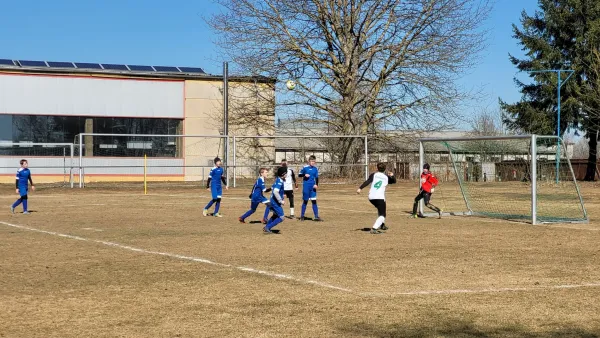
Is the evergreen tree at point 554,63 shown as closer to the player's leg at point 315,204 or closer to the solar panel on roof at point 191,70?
the solar panel on roof at point 191,70

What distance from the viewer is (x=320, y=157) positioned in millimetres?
45312

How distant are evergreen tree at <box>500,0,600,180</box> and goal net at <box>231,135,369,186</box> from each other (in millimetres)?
19500

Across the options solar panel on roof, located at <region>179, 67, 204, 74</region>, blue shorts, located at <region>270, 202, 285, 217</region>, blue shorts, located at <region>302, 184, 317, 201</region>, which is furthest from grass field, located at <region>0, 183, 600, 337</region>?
solar panel on roof, located at <region>179, 67, 204, 74</region>

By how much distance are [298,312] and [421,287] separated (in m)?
2.29

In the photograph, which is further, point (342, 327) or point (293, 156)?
point (293, 156)

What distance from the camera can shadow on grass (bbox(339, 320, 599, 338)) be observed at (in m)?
7.45

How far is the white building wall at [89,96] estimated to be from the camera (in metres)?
44.6

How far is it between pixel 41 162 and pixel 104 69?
7927 millimetres

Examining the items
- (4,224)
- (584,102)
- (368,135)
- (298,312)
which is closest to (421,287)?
(298,312)

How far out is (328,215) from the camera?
23547mm

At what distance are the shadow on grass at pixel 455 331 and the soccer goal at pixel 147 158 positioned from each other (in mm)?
31879

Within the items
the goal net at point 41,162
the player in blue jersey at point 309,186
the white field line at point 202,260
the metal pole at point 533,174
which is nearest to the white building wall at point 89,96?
the goal net at point 41,162

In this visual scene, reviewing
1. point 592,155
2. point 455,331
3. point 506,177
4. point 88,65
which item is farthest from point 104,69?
point 455,331

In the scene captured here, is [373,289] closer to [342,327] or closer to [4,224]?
[342,327]
